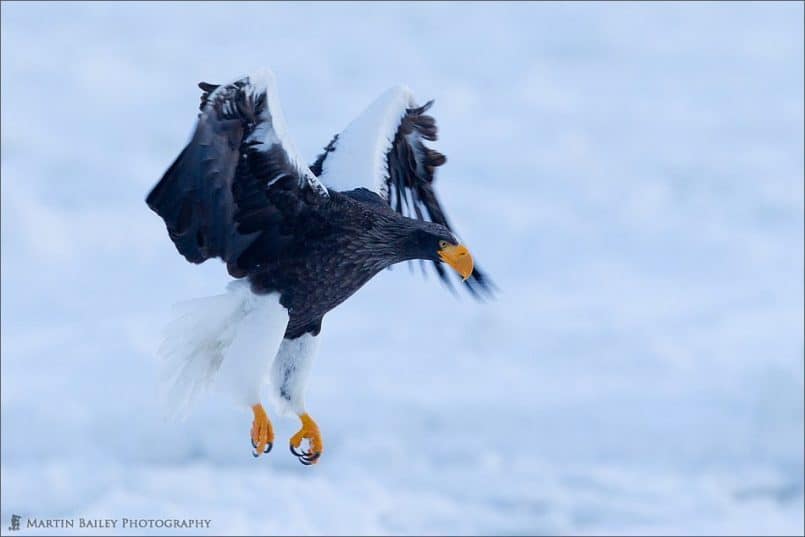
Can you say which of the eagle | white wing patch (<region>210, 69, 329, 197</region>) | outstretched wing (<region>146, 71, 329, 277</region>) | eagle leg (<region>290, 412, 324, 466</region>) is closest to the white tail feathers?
the eagle

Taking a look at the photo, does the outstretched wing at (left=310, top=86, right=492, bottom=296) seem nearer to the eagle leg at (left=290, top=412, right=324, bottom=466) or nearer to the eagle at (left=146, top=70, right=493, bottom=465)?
the eagle at (left=146, top=70, right=493, bottom=465)

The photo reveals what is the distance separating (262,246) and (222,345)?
0.46 meters

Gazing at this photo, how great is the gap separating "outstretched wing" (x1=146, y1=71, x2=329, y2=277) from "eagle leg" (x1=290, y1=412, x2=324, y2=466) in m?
0.68

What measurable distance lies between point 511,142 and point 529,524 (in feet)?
18.9

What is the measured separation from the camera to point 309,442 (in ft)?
18.5

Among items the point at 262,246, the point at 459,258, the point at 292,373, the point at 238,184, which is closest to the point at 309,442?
the point at 292,373

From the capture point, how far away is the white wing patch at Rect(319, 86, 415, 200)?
5.98 meters

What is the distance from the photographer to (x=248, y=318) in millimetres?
5324

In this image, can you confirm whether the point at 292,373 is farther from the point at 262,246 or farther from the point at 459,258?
the point at 459,258

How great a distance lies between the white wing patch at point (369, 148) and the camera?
5.98 meters

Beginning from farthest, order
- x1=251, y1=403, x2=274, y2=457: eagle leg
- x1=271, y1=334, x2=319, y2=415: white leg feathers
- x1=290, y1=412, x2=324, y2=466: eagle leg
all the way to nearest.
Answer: x1=271, y1=334, x2=319, y2=415: white leg feathers
x1=290, y1=412, x2=324, y2=466: eagle leg
x1=251, y1=403, x2=274, y2=457: eagle leg

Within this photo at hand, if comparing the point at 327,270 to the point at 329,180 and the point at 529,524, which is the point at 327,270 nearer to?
the point at 329,180

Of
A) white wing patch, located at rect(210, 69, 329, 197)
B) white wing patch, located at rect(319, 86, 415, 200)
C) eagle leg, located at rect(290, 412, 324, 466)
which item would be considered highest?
white wing patch, located at rect(319, 86, 415, 200)

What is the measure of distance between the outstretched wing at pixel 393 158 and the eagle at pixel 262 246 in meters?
0.28
